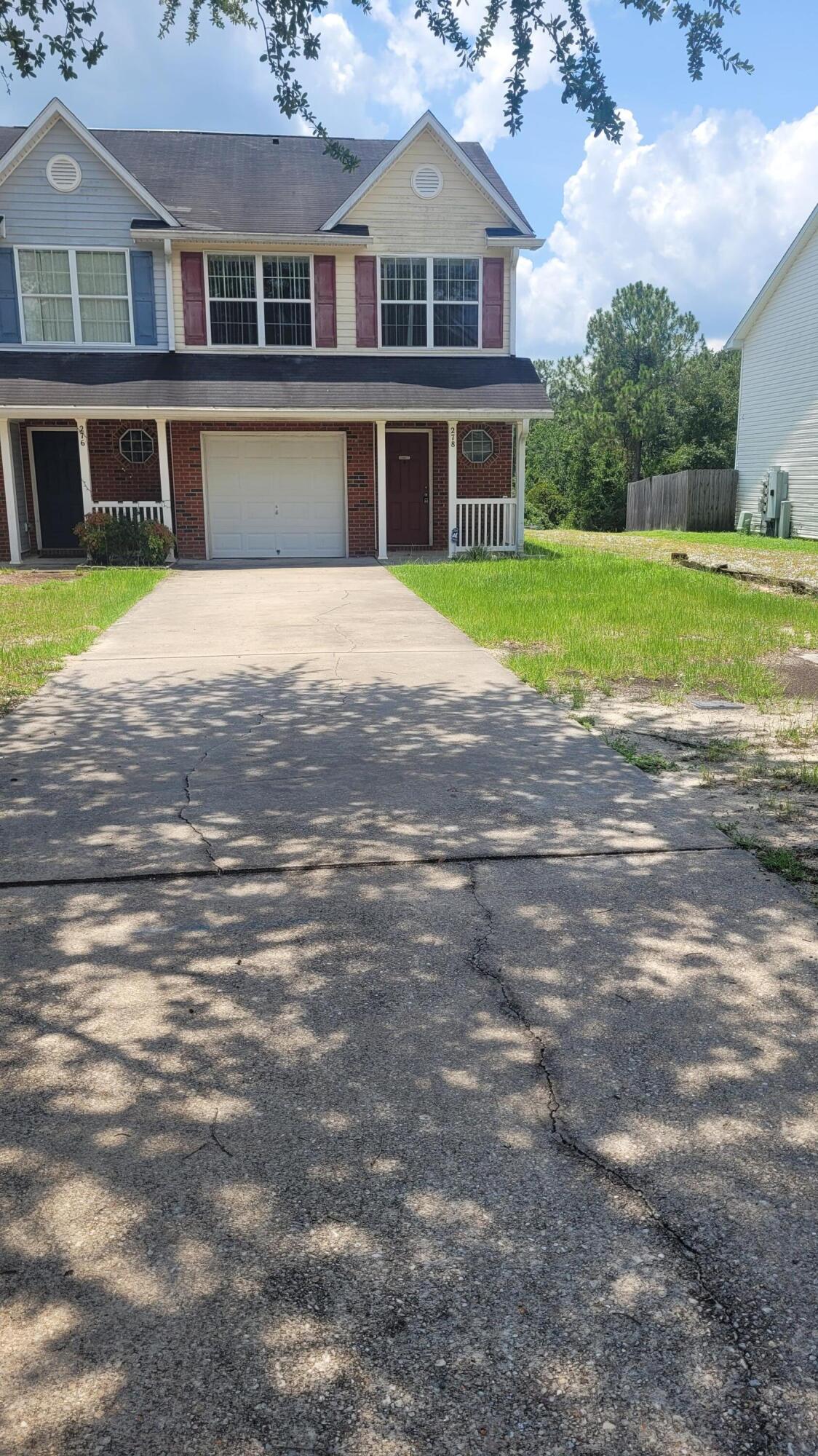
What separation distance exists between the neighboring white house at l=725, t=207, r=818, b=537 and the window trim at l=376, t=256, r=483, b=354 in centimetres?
990

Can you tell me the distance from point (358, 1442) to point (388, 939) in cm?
230

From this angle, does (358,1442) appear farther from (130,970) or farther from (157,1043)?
(130,970)

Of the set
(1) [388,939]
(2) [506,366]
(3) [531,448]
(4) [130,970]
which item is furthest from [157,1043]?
(3) [531,448]

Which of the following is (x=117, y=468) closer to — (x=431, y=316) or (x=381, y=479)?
(x=381, y=479)

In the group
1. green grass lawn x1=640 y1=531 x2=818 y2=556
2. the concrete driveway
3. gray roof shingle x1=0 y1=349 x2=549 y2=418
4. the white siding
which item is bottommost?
the concrete driveway

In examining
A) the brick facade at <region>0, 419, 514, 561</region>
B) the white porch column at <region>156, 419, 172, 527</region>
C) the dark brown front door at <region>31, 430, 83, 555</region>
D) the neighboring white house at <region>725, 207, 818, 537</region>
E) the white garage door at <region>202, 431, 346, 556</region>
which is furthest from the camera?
the neighboring white house at <region>725, 207, 818, 537</region>

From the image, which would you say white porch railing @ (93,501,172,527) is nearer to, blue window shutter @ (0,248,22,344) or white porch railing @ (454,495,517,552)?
blue window shutter @ (0,248,22,344)

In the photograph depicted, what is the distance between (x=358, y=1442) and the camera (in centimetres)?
200

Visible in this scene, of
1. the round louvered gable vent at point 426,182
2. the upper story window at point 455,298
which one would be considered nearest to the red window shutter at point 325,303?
the upper story window at point 455,298

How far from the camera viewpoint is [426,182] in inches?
858

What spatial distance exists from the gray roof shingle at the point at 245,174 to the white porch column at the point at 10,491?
5.44 m

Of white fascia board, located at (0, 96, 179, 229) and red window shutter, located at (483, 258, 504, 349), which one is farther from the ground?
white fascia board, located at (0, 96, 179, 229)

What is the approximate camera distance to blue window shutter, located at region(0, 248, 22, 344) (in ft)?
68.9

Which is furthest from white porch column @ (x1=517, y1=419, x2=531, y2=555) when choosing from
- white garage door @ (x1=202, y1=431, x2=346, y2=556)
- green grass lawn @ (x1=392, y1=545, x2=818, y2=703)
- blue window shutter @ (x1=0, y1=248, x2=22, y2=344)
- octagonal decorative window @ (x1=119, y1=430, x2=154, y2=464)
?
blue window shutter @ (x1=0, y1=248, x2=22, y2=344)
